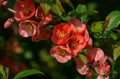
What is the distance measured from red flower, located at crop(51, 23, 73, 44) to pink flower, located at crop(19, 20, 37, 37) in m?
0.08

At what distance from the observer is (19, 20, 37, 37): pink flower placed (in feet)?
5.61

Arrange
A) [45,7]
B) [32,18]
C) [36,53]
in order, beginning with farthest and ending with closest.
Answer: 1. [36,53]
2. [32,18]
3. [45,7]

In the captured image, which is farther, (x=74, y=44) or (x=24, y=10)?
(x=24, y=10)

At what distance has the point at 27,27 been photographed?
1769 millimetres

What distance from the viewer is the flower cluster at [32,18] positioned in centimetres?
170

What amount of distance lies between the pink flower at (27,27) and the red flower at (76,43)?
15 centimetres

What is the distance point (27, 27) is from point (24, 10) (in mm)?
66

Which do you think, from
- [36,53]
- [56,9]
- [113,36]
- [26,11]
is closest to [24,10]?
[26,11]

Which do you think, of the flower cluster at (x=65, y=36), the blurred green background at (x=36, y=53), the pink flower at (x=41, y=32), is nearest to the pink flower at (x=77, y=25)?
the flower cluster at (x=65, y=36)

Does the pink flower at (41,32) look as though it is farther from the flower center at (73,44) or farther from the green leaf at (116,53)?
the green leaf at (116,53)

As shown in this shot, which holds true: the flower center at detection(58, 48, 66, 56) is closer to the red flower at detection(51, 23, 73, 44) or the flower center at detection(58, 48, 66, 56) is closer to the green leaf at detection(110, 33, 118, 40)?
the red flower at detection(51, 23, 73, 44)

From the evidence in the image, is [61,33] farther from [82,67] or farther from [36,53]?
[36,53]

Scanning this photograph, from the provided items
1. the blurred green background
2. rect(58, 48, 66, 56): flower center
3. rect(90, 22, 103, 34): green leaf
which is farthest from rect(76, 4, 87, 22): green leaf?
the blurred green background

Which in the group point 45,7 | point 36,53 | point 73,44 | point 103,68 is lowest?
point 36,53
